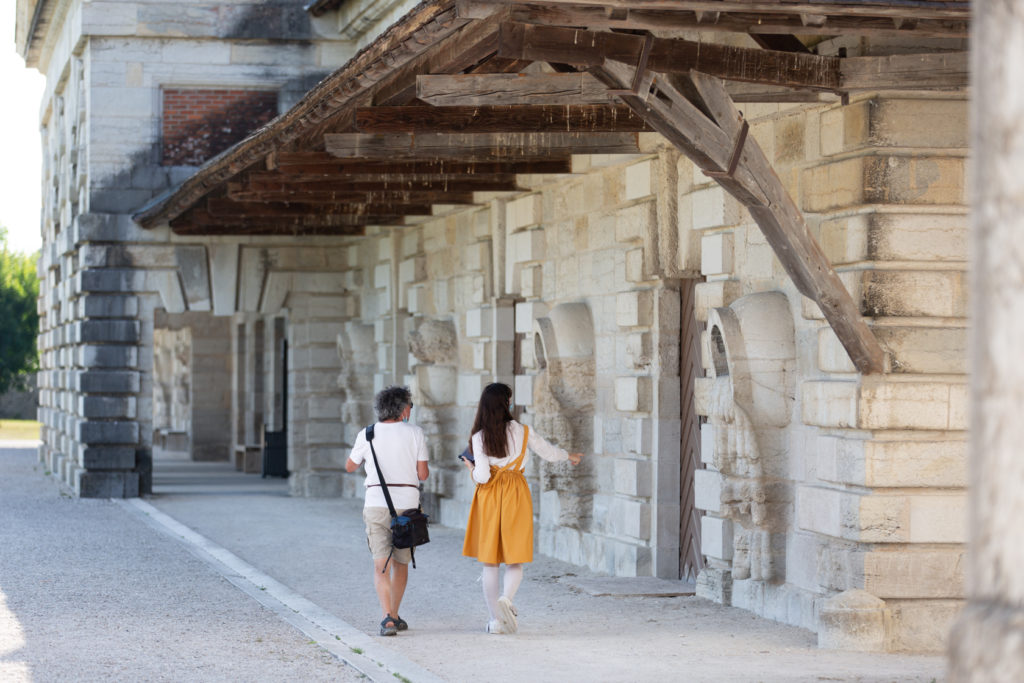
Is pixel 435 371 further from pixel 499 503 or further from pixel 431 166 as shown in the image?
pixel 499 503

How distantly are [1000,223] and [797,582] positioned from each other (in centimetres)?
678

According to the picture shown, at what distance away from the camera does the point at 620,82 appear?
23.4ft

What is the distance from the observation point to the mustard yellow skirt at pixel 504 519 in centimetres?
845

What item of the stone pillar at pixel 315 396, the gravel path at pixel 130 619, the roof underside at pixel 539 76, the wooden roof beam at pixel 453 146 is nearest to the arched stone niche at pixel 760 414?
the roof underside at pixel 539 76

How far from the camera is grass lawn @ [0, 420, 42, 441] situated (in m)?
39.5

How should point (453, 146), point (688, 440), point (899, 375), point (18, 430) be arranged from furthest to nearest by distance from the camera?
point (18, 430)
point (688, 440)
point (453, 146)
point (899, 375)

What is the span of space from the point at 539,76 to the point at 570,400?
14.6 feet

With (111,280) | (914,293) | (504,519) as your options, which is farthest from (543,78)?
(111,280)

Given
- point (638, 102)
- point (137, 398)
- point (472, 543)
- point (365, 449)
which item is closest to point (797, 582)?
point (472, 543)

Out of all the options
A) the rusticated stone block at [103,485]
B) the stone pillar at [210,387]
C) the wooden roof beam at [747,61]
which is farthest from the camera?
the stone pillar at [210,387]

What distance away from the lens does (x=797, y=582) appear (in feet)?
28.9

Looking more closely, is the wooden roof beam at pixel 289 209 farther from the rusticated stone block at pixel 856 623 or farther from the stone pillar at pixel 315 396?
the rusticated stone block at pixel 856 623

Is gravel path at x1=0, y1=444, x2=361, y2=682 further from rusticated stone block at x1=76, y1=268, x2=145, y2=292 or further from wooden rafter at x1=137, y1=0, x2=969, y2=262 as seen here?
rusticated stone block at x1=76, y1=268, x2=145, y2=292

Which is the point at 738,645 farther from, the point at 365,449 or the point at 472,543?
the point at 365,449
